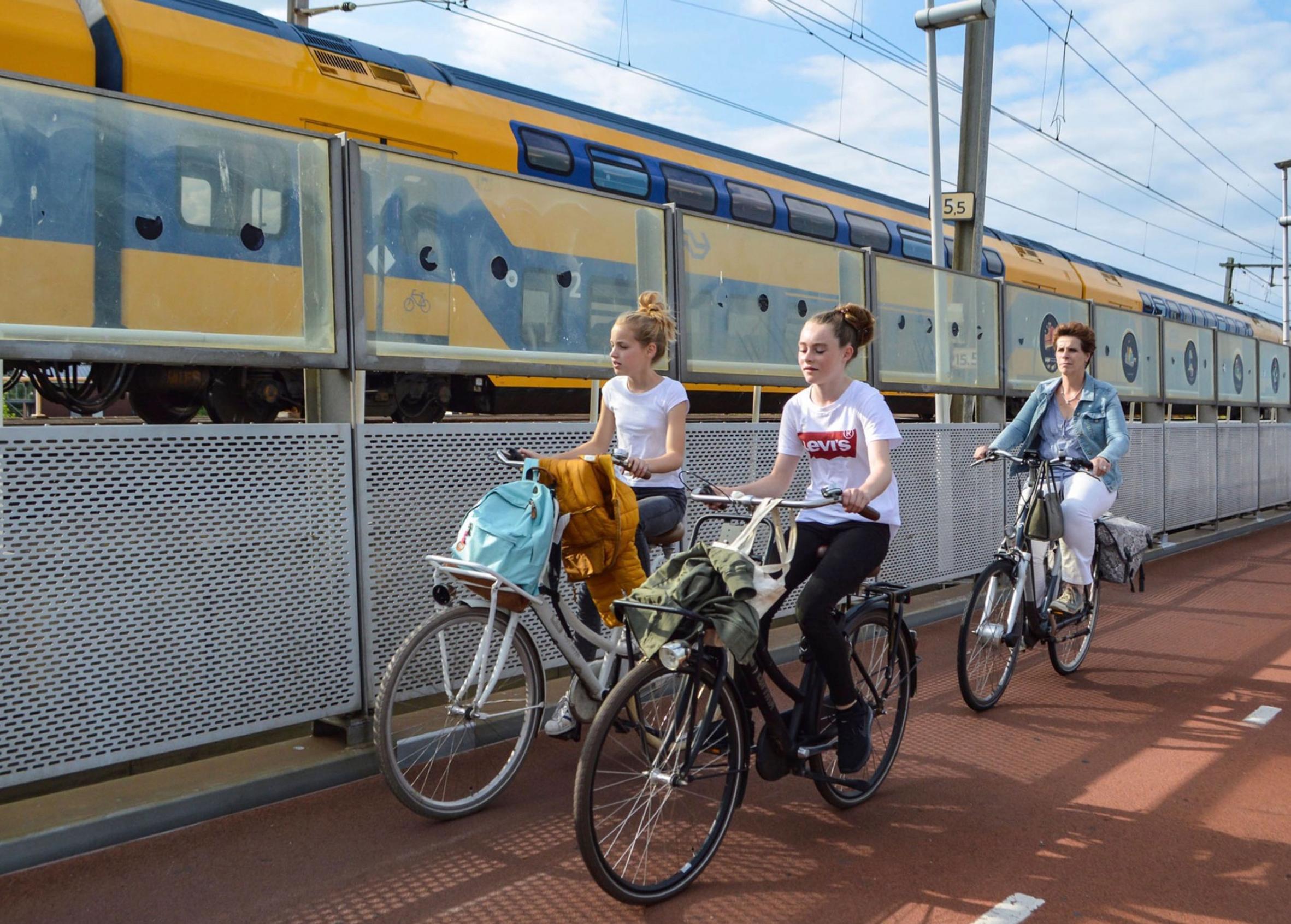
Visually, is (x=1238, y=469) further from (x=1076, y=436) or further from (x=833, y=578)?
(x=833, y=578)

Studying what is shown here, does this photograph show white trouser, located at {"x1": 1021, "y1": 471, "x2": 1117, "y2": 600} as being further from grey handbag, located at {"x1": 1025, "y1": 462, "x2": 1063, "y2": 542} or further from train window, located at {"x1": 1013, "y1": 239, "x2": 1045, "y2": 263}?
train window, located at {"x1": 1013, "y1": 239, "x2": 1045, "y2": 263}

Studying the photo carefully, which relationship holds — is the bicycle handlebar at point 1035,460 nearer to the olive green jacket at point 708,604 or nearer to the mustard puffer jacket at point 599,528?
the mustard puffer jacket at point 599,528

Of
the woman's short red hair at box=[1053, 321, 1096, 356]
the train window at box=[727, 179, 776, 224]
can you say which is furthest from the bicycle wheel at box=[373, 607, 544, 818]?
the train window at box=[727, 179, 776, 224]

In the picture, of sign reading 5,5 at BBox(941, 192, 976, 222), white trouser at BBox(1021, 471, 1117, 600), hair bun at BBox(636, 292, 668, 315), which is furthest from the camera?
sign reading 5,5 at BBox(941, 192, 976, 222)

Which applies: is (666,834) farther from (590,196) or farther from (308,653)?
(590,196)

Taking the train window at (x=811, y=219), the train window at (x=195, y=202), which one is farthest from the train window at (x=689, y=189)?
the train window at (x=195, y=202)

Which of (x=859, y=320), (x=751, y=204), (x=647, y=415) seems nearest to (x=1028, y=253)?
(x=751, y=204)

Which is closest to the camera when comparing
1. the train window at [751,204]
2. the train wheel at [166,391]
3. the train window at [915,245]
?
the train wheel at [166,391]

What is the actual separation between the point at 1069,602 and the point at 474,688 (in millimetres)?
3497

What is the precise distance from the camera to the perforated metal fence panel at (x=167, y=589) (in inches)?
145

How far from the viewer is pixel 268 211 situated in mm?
4512

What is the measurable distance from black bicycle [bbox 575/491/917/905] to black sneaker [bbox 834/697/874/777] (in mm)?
31

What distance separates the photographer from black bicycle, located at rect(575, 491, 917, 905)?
3.12 meters

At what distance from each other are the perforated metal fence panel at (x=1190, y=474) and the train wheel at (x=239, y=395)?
8604 millimetres
